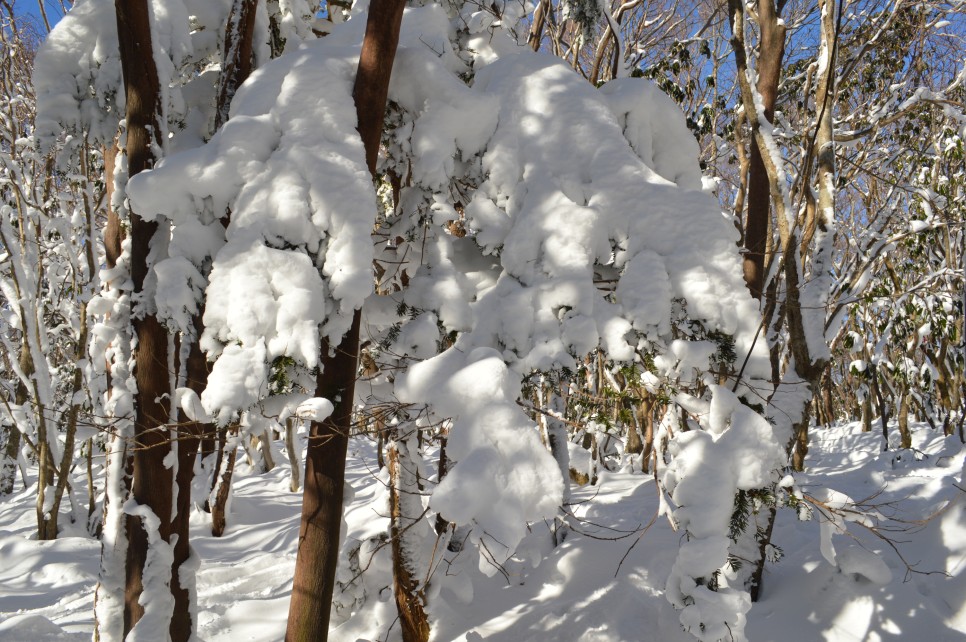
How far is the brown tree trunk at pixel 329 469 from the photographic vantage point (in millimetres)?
3293

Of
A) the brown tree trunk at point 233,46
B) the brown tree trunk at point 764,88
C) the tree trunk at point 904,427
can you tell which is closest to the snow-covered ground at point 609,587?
the brown tree trunk at point 764,88

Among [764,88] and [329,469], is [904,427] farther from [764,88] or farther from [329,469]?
[329,469]

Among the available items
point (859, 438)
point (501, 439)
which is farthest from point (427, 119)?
point (859, 438)

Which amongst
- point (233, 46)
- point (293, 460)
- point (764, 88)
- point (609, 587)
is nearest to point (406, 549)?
point (609, 587)

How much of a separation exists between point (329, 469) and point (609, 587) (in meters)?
2.99

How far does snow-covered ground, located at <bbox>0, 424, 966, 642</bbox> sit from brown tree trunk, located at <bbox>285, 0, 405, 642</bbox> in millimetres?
1507

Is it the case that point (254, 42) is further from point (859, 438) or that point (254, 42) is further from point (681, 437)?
point (859, 438)

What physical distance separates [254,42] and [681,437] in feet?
13.0

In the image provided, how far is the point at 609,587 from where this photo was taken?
505cm

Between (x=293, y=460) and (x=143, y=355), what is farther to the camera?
(x=293, y=460)

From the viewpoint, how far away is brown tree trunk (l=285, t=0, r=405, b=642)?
3.29 m

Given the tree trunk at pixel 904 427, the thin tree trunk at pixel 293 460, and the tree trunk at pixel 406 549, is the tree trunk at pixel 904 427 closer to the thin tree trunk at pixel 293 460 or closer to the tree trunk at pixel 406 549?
the tree trunk at pixel 406 549

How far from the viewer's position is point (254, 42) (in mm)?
4227

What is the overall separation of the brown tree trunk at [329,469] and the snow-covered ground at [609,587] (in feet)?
4.95
